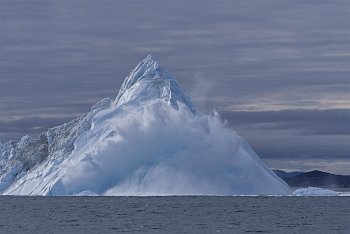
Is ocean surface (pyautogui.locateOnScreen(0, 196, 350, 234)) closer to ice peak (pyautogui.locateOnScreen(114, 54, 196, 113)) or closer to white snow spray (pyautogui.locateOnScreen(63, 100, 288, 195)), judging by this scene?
white snow spray (pyautogui.locateOnScreen(63, 100, 288, 195))

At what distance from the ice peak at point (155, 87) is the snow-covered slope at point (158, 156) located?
0.52ft

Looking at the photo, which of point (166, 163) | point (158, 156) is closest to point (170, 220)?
point (166, 163)

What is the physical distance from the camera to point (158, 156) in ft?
385

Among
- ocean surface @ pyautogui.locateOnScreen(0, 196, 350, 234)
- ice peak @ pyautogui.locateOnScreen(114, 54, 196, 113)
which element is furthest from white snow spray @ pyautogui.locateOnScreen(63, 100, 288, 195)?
ocean surface @ pyautogui.locateOnScreen(0, 196, 350, 234)

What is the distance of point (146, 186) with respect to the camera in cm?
11738

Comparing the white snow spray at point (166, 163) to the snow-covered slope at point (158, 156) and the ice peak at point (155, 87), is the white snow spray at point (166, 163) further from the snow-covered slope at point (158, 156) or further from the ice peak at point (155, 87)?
the ice peak at point (155, 87)

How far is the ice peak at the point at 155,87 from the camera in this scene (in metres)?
127

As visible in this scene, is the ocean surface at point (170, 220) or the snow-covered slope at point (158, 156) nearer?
the ocean surface at point (170, 220)

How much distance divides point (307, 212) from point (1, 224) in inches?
1488

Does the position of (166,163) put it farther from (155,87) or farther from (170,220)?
(170,220)

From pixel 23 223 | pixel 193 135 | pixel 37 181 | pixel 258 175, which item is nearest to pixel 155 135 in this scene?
pixel 193 135

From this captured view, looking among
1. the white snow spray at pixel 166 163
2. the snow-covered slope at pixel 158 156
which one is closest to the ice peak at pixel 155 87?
the snow-covered slope at pixel 158 156

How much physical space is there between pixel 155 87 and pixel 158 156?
14368mm

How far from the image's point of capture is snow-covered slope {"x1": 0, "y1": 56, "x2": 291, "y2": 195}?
4577 inches
